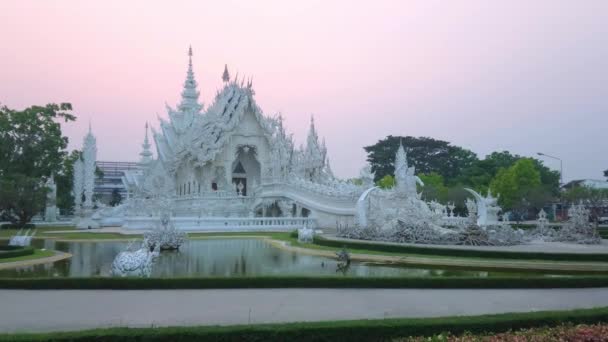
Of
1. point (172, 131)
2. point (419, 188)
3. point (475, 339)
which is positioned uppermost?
point (172, 131)

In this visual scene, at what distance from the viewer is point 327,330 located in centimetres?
711

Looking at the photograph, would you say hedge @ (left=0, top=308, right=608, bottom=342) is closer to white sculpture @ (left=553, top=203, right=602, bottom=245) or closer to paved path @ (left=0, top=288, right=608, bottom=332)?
paved path @ (left=0, top=288, right=608, bottom=332)

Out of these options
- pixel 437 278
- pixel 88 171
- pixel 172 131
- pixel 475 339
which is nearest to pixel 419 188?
pixel 172 131

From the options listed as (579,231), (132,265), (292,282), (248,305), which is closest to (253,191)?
(579,231)

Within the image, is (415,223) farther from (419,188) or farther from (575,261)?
(419,188)

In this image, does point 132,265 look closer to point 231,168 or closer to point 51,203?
point 51,203

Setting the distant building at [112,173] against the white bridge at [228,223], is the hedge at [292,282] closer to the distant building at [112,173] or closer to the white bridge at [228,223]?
the white bridge at [228,223]

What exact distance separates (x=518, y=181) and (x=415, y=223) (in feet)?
108

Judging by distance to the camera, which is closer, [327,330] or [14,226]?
[327,330]

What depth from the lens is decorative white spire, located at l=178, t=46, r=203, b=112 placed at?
172 feet

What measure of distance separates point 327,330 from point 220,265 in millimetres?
8472

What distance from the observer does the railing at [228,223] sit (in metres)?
30.5

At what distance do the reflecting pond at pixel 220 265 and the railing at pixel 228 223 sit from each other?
9.26m

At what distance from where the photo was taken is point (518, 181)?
Result: 50594mm
